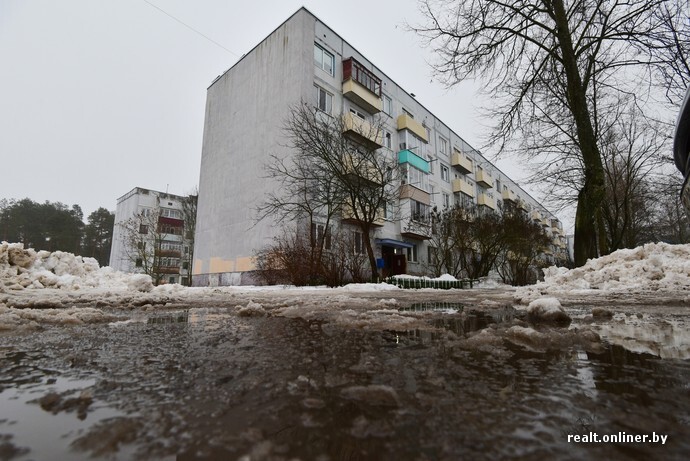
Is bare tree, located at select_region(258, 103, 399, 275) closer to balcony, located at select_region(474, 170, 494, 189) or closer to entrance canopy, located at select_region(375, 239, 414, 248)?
entrance canopy, located at select_region(375, 239, 414, 248)

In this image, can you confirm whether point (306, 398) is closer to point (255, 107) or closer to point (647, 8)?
point (647, 8)

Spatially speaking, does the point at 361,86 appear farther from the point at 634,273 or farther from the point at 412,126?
the point at 634,273

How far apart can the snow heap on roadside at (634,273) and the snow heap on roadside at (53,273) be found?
7.30 metres

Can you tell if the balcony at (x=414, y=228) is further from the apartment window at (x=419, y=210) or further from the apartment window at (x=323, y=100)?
the apartment window at (x=323, y=100)

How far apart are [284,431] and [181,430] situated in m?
0.19

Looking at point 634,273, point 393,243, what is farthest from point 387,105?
point 634,273

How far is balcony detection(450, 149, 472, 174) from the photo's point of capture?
95.9 feet

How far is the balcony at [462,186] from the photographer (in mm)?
29078

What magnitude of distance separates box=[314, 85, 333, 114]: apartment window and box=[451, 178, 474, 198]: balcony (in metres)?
15.6

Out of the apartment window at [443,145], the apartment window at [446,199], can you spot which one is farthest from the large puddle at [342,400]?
the apartment window at [443,145]

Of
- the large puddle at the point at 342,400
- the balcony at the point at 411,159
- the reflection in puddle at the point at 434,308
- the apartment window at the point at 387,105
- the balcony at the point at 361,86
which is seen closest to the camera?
the large puddle at the point at 342,400

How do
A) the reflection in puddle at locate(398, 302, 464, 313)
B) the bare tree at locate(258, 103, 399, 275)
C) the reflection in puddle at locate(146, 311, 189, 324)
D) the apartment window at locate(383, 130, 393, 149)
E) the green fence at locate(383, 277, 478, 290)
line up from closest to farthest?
1. the reflection in puddle at locate(146, 311, 189, 324)
2. the reflection in puddle at locate(398, 302, 464, 313)
3. the green fence at locate(383, 277, 478, 290)
4. the bare tree at locate(258, 103, 399, 275)
5. the apartment window at locate(383, 130, 393, 149)

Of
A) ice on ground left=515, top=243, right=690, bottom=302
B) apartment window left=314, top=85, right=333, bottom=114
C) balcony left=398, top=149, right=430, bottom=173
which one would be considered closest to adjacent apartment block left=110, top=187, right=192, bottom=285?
apartment window left=314, top=85, right=333, bottom=114

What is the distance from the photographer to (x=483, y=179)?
111 feet
